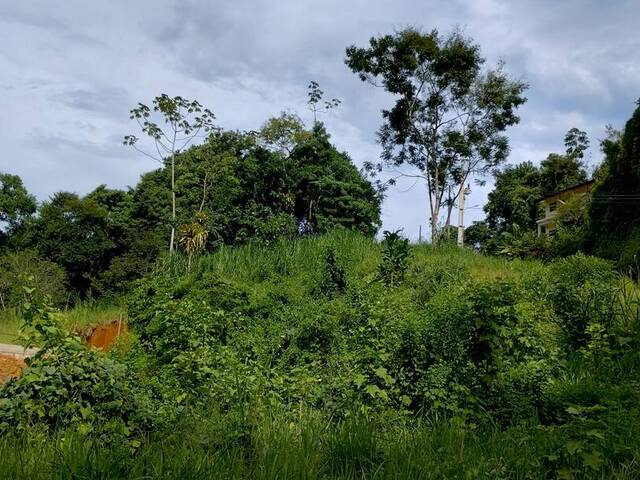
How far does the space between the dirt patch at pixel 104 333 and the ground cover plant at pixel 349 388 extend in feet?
4.51

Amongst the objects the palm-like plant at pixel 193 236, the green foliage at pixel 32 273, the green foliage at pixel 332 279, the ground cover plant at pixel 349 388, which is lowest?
the ground cover plant at pixel 349 388

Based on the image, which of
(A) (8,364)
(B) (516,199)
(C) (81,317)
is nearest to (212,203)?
(C) (81,317)

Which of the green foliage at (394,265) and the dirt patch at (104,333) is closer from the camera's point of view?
the green foliage at (394,265)

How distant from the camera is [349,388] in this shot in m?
4.71

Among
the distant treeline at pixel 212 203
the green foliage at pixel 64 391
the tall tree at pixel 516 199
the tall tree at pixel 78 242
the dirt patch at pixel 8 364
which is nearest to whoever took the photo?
the green foliage at pixel 64 391

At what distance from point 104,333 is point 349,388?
23.3ft

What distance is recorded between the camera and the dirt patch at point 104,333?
33.3 ft

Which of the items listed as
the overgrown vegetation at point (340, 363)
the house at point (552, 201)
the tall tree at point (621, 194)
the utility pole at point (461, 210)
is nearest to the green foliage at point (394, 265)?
the overgrown vegetation at point (340, 363)

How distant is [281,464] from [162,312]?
532 cm

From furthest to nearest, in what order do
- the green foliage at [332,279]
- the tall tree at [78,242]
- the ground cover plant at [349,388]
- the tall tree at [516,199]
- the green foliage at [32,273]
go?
the tall tree at [516,199]
the tall tree at [78,242]
the green foliage at [32,273]
the green foliage at [332,279]
the ground cover plant at [349,388]

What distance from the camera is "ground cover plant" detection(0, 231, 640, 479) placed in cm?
287

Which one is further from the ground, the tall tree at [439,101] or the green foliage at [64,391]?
the tall tree at [439,101]

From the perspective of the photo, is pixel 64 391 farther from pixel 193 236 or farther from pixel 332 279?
pixel 193 236

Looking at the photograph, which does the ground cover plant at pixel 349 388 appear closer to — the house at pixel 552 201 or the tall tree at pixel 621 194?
the tall tree at pixel 621 194
